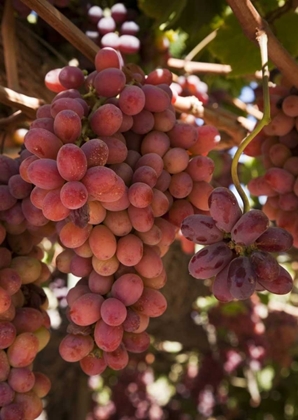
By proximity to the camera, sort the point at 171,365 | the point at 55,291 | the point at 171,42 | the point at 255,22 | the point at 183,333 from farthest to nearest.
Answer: the point at 171,365 < the point at 183,333 < the point at 55,291 < the point at 171,42 < the point at 255,22

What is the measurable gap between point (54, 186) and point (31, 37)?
639 mm

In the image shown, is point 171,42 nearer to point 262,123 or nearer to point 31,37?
point 31,37

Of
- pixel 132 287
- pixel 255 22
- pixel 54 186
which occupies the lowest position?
pixel 132 287

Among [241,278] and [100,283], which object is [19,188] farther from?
[241,278]

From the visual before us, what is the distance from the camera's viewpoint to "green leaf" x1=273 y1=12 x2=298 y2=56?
98cm

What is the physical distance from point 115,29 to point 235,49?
247mm

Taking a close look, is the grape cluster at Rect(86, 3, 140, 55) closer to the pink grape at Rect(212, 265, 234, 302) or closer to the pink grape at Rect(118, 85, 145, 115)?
the pink grape at Rect(118, 85, 145, 115)

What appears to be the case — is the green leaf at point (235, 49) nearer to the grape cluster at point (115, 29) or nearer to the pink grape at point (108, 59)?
the grape cluster at point (115, 29)

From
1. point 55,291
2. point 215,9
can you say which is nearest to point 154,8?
point 215,9

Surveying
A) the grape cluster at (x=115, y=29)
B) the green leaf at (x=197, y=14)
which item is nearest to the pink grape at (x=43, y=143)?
the grape cluster at (x=115, y=29)

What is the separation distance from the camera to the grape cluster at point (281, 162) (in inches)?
31.2

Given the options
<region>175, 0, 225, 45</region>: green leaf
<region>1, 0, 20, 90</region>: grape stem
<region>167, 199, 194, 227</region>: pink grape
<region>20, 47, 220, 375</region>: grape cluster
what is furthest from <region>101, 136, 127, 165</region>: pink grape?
<region>175, 0, 225, 45</region>: green leaf

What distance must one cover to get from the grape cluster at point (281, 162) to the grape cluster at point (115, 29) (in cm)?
32

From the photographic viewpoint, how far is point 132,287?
0.63 m
